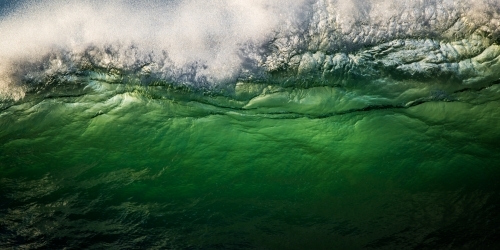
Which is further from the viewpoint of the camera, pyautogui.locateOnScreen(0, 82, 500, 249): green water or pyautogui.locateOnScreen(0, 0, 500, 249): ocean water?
pyautogui.locateOnScreen(0, 82, 500, 249): green water

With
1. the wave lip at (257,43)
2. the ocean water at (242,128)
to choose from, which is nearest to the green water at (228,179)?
the ocean water at (242,128)

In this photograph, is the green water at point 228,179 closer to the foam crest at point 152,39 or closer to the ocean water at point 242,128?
the ocean water at point 242,128

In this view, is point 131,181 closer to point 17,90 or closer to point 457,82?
point 17,90

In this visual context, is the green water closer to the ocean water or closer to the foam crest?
the ocean water

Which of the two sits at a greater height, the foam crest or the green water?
the foam crest


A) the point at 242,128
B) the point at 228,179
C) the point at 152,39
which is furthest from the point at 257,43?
the point at 228,179

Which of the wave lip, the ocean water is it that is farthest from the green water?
the wave lip

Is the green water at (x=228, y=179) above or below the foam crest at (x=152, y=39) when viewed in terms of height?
below
